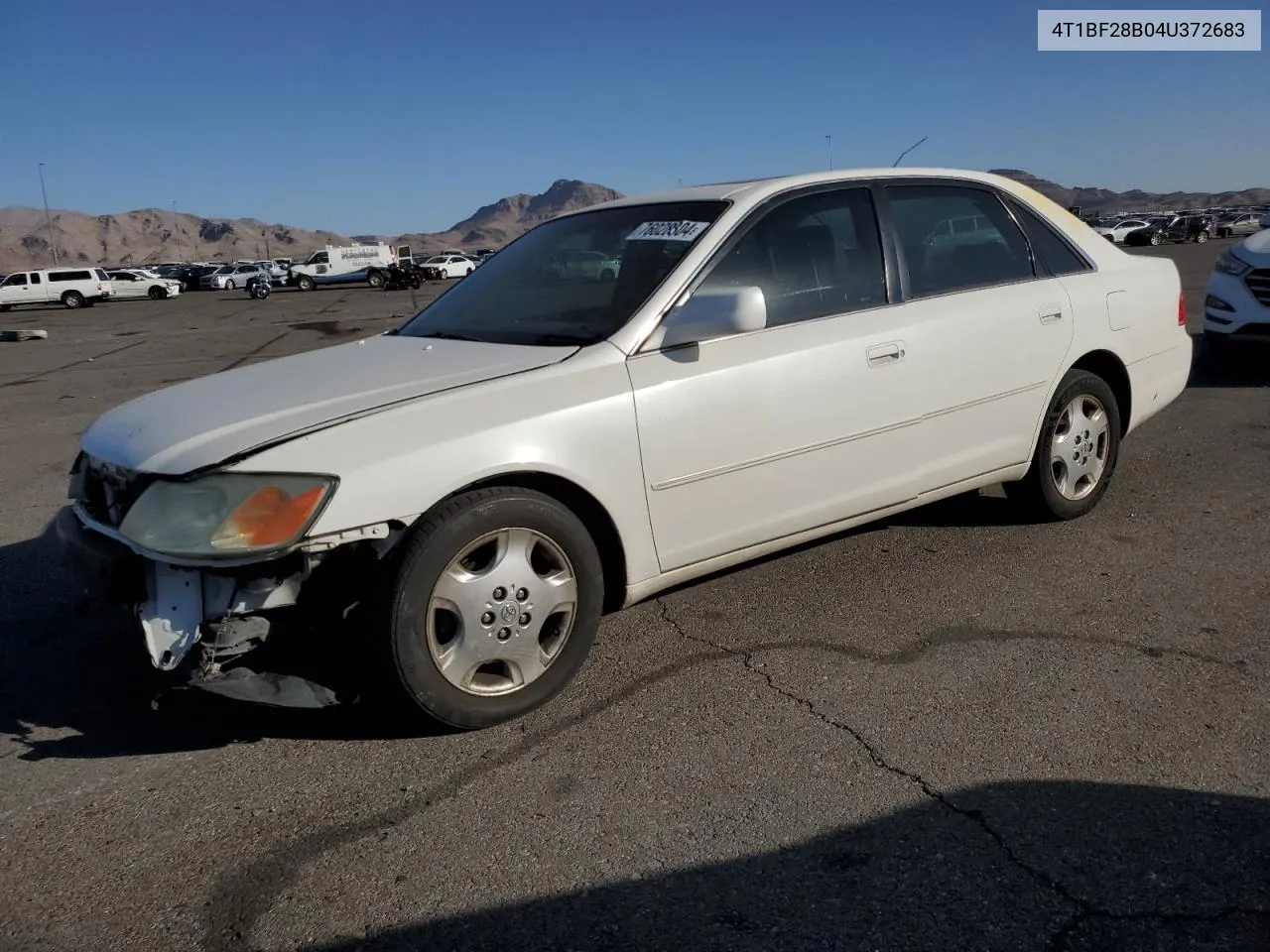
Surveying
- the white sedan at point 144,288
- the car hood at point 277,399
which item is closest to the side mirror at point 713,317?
the car hood at point 277,399

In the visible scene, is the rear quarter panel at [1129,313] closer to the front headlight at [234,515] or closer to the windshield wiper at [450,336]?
the windshield wiper at [450,336]

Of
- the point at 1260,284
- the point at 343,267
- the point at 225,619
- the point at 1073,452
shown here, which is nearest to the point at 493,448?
the point at 225,619

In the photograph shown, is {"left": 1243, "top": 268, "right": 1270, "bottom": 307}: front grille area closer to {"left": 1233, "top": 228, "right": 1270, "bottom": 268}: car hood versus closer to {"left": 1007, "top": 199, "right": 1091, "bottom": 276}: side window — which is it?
{"left": 1233, "top": 228, "right": 1270, "bottom": 268}: car hood

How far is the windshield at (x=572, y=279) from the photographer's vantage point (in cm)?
367

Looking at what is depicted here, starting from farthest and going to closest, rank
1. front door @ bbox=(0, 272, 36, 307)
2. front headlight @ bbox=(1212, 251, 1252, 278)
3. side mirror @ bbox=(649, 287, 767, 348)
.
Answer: front door @ bbox=(0, 272, 36, 307), front headlight @ bbox=(1212, 251, 1252, 278), side mirror @ bbox=(649, 287, 767, 348)

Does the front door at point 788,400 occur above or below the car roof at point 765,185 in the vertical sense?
below

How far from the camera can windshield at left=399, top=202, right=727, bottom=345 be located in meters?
3.67

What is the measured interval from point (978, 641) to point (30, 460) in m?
6.89

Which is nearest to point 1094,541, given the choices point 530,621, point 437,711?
point 530,621

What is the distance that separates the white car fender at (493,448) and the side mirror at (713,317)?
0.75 feet

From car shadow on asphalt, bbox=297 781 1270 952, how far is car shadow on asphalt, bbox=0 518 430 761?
0.95m

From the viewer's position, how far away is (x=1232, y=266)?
859cm

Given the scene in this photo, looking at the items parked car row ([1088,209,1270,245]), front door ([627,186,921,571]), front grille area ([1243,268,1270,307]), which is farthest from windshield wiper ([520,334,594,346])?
parked car row ([1088,209,1270,245])

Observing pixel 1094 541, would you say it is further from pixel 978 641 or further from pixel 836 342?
pixel 836 342
